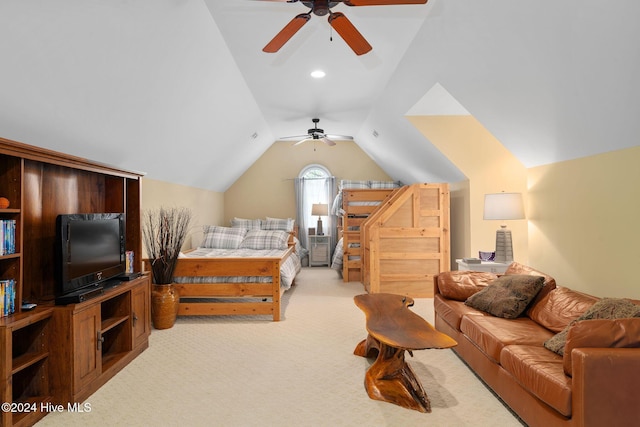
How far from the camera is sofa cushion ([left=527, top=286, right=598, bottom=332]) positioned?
240cm

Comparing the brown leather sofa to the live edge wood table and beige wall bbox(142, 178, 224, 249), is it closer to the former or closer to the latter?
the live edge wood table

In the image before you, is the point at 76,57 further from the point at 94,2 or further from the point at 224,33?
the point at 224,33

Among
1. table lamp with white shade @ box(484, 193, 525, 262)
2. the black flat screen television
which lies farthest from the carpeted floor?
table lamp with white shade @ box(484, 193, 525, 262)

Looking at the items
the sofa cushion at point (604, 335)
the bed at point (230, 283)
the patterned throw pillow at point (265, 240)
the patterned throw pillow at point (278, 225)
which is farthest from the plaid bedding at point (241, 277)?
the sofa cushion at point (604, 335)

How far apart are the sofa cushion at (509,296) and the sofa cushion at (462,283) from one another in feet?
0.85

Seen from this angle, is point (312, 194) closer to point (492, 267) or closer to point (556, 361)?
point (492, 267)

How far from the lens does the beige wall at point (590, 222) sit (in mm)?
2510

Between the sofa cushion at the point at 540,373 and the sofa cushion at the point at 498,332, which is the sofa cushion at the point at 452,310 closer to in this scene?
the sofa cushion at the point at 498,332

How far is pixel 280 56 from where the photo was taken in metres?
3.67

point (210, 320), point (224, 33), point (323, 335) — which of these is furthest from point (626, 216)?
point (210, 320)

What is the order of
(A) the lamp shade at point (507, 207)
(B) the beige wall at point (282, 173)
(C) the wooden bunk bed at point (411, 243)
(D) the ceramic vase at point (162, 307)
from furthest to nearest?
(B) the beige wall at point (282, 173) → (C) the wooden bunk bed at point (411, 243) → (D) the ceramic vase at point (162, 307) → (A) the lamp shade at point (507, 207)

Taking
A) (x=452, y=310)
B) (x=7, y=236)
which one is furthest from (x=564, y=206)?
(x=7, y=236)

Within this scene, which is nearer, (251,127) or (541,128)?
(541,128)

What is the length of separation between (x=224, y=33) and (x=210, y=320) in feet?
9.54
